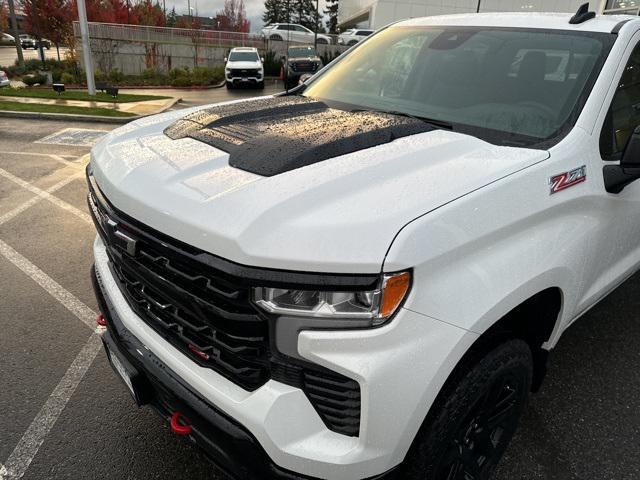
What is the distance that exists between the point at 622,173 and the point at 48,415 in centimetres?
298

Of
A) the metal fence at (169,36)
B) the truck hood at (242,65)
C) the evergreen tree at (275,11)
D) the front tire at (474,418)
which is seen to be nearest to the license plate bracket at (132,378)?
the front tire at (474,418)

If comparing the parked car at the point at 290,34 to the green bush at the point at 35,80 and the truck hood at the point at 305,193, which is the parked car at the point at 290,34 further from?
the truck hood at the point at 305,193

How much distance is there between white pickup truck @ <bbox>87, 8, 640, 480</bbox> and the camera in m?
1.48

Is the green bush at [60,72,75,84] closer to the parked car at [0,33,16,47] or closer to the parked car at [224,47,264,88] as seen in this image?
the parked car at [224,47,264,88]

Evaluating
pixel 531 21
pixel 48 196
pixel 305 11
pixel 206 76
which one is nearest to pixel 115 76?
pixel 206 76

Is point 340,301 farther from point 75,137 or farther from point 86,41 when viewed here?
point 86,41

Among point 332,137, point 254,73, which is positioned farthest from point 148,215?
point 254,73

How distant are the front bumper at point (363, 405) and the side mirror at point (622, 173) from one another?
44.7 inches

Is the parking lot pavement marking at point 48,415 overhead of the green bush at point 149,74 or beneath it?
beneath

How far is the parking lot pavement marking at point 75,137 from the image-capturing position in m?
9.03

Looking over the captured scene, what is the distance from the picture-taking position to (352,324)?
1474 millimetres

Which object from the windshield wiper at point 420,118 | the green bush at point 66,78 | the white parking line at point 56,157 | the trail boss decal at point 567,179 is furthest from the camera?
the green bush at point 66,78

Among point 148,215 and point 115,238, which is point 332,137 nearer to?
point 148,215

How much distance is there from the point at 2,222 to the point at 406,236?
5045mm
